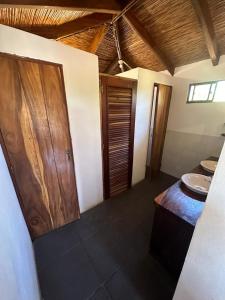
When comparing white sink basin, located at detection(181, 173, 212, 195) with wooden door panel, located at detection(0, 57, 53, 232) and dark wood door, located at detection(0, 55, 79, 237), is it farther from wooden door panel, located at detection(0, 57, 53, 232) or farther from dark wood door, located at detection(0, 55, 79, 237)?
wooden door panel, located at detection(0, 57, 53, 232)

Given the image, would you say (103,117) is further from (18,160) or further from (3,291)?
(3,291)

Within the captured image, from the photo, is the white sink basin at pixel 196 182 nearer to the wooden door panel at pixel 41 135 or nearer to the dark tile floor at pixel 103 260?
the dark tile floor at pixel 103 260

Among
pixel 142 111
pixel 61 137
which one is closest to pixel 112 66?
pixel 142 111

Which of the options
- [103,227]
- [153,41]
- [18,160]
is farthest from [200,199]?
[153,41]

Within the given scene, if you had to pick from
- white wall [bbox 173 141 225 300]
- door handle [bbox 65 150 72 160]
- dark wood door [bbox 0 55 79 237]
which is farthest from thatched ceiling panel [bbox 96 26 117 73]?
white wall [bbox 173 141 225 300]

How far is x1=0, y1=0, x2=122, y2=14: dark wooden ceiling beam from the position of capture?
3.44ft

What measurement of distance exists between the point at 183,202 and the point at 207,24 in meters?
2.08

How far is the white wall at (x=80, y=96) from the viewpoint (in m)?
1.11

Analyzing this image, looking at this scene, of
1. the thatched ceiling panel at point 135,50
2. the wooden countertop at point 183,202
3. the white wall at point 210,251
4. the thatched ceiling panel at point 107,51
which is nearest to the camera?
the white wall at point 210,251

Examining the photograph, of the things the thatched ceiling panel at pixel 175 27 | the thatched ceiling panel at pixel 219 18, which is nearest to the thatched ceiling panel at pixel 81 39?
the thatched ceiling panel at pixel 175 27

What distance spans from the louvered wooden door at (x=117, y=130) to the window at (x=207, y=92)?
126 centimetres

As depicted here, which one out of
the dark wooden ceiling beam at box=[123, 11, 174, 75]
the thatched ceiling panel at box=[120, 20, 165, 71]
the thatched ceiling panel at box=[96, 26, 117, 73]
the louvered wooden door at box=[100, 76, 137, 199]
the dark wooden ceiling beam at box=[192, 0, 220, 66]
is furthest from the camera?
the thatched ceiling panel at box=[96, 26, 117, 73]

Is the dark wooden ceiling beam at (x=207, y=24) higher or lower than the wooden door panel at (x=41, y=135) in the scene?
higher

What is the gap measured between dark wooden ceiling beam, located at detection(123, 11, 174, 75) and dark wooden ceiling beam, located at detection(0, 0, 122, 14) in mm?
205
